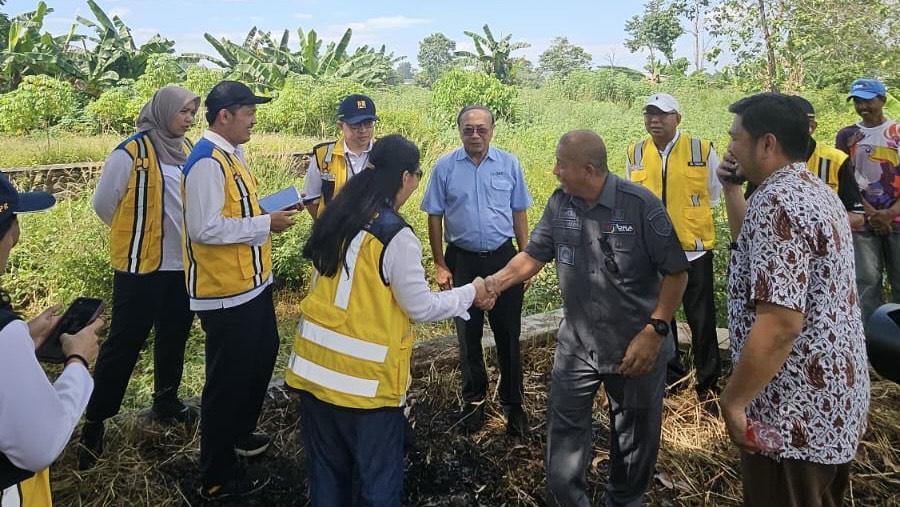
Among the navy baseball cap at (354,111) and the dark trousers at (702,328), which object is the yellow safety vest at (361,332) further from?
the dark trousers at (702,328)

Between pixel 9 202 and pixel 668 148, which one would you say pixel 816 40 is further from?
pixel 9 202

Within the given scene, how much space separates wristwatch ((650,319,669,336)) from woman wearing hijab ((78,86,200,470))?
→ 2.47 m

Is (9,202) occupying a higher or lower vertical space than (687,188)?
higher

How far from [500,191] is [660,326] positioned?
1.62 metres

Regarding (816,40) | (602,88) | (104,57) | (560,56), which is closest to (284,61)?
(104,57)

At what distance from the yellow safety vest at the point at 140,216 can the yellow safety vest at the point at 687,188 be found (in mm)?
2968

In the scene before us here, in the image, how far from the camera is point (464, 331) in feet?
12.8

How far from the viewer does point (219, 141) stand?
3.08 metres

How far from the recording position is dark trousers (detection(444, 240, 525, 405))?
3814 mm

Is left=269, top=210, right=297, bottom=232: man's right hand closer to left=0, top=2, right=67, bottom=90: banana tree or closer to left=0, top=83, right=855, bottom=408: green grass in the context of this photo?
left=0, top=83, right=855, bottom=408: green grass

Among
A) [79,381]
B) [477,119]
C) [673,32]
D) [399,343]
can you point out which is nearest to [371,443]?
[399,343]

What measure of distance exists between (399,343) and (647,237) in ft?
3.60

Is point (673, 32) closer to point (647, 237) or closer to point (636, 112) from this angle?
point (636, 112)

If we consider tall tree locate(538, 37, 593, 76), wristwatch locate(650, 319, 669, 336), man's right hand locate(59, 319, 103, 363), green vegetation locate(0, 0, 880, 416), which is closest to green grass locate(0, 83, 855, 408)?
green vegetation locate(0, 0, 880, 416)
